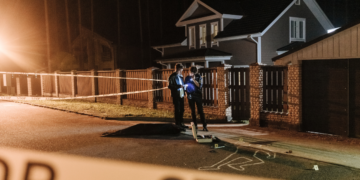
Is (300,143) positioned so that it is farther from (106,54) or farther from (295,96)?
(106,54)

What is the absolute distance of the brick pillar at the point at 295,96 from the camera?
9195 mm

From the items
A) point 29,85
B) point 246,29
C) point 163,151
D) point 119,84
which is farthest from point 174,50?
point 163,151

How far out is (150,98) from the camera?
15.2 metres

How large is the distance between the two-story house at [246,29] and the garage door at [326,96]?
12202 millimetres

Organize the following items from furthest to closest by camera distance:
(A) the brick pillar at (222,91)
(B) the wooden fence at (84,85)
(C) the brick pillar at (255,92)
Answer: (B) the wooden fence at (84,85) < (A) the brick pillar at (222,91) < (C) the brick pillar at (255,92)

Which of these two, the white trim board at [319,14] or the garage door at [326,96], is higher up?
the white trim board at [319,14]

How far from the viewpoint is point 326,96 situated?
8.65 metres

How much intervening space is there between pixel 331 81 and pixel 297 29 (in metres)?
16.1

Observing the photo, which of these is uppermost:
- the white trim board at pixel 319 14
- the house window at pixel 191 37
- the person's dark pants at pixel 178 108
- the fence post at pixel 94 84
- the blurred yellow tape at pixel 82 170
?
the white trim board at pixel 319 14

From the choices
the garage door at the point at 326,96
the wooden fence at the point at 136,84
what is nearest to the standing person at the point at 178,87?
the garage door at the point at 326,96

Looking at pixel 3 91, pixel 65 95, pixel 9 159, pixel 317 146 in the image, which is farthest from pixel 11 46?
pixel 317 146

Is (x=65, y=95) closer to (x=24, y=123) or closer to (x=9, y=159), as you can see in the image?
(x=24, y=123)

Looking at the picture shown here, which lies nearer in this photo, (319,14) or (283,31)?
(283,31)

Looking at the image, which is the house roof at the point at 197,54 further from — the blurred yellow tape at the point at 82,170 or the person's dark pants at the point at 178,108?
the blurred yellow tape at the point at 82,170
